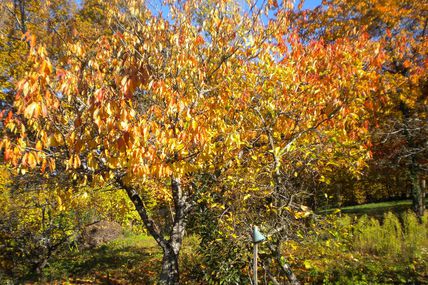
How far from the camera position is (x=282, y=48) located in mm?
6496

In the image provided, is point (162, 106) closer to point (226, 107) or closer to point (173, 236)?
point (226, 107)

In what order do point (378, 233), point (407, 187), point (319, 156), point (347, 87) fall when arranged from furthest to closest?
point (407, 187)
point (378, 233)
point (347, 87)
point (319, 156)

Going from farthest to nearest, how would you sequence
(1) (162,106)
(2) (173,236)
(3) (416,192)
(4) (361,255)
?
(3) (416,192) → (4) (361,255) → (2) (173,236) → (1) (162,106)

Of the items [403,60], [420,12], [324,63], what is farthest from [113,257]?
[420,12]

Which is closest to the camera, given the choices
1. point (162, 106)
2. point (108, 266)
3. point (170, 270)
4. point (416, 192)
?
point (162, 106)

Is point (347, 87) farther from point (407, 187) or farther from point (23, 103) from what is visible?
point (407, 187)

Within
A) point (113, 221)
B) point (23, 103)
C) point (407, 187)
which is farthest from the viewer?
point (407, 187)

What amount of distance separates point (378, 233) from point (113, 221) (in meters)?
11.8

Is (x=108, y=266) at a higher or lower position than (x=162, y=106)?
lower

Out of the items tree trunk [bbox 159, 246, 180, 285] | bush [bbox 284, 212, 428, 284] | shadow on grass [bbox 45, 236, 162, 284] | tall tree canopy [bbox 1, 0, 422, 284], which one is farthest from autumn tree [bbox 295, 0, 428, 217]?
shadow on grass [bbox 45, 236, 162, 284]

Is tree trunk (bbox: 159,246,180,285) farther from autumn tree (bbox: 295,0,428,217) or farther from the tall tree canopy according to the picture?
autumn tree (bbox: 295,0,428,217)

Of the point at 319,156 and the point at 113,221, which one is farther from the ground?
the point at 319,156

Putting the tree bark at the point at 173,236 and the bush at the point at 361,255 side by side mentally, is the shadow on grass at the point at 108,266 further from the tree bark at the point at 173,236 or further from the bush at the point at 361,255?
the bush at the point at 361,255

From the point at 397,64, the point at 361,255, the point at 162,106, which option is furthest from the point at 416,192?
Answer: the point at 162,106
